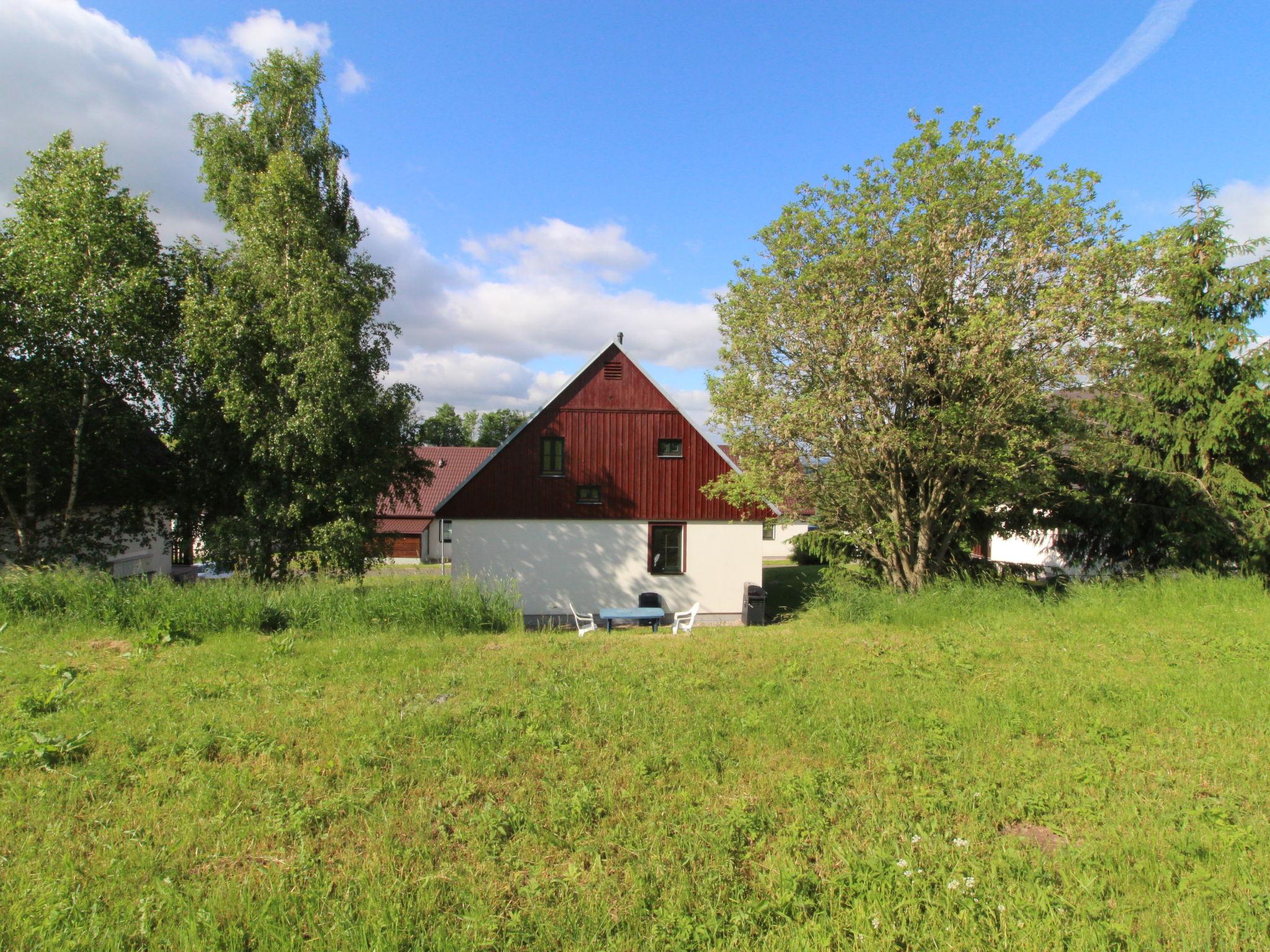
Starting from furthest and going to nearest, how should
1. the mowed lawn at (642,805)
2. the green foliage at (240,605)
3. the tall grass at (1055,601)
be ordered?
1. the tall grass at (1055,601)
2. the green foliage at (240,605)
3. the mowed lawn at (642,805)

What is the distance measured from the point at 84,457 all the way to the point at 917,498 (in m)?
17.4

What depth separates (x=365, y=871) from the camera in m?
3.45

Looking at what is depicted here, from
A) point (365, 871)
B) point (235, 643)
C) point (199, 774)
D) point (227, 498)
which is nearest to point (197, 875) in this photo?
point (365, 871)

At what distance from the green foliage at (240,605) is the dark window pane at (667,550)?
8681mm

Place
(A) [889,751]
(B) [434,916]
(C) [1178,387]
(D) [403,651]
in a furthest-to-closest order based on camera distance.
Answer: (C) [1178,387] → (D) [403,651] → (A) [889,751] → (B) [434,916]

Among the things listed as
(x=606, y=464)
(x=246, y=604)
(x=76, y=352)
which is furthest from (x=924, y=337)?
(x=76, y=352)

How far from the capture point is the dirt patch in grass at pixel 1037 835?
12.1ft

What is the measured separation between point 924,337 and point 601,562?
10.7 meters

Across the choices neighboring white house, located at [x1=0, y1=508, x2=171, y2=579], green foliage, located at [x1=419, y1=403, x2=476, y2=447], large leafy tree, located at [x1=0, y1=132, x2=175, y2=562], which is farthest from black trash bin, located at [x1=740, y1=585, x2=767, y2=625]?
green foliage, located at [x1=419, y1=403, x2=476, y2=447]

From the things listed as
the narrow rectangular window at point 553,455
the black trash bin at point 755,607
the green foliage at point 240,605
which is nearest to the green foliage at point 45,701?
the green foliage at point 240,605

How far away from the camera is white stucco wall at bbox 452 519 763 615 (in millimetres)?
18203

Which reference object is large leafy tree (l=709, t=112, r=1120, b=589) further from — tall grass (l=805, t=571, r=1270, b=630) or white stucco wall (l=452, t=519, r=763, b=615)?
white stucco wall (l=452, t=519, r=763, b=615)

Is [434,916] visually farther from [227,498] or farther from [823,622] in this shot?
[227,498]

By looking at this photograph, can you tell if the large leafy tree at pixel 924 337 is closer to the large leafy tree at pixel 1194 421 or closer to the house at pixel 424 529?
the large leafy tree at pixel 1194 421
